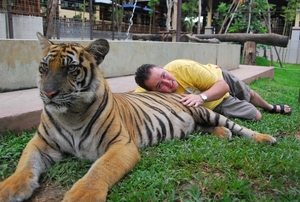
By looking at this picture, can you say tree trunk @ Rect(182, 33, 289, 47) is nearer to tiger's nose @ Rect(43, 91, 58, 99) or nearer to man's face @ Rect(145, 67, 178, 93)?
man's face @ Rect(145, 67, 178, 93)

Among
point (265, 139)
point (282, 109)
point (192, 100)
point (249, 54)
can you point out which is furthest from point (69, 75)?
point (249, 54)

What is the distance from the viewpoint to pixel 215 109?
448 centimetres

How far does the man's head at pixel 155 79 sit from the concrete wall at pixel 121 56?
1.93 m

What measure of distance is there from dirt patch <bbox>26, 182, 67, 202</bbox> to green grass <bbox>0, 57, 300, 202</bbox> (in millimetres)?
61

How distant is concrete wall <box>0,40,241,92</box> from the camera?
4.64m

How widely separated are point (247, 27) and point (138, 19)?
14.5m

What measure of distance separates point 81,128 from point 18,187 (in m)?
0.69

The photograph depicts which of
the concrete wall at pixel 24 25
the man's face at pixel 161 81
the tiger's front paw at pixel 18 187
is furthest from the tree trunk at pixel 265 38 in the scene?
the tiger's front paw at pixel 18 187

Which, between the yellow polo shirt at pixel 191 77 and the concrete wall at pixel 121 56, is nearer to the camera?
the yellow polo shirt at pixel 191 77

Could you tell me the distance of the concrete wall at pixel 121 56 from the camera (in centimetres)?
464

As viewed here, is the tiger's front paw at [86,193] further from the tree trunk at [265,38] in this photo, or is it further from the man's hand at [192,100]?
the tree trunk at [265,38]

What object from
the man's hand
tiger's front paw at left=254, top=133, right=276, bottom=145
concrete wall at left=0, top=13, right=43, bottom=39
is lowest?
tiger's front paw at left=254, top=133, right=276, bottom=145

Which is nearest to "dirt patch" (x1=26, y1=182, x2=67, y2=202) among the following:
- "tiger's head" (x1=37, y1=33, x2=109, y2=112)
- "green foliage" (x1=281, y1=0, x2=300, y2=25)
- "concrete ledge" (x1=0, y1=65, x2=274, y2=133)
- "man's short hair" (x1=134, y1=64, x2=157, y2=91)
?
"tiger's head" (x1=37, y1=33, x2=109, y2=112)

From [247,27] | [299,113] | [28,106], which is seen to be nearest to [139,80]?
[28,106]
